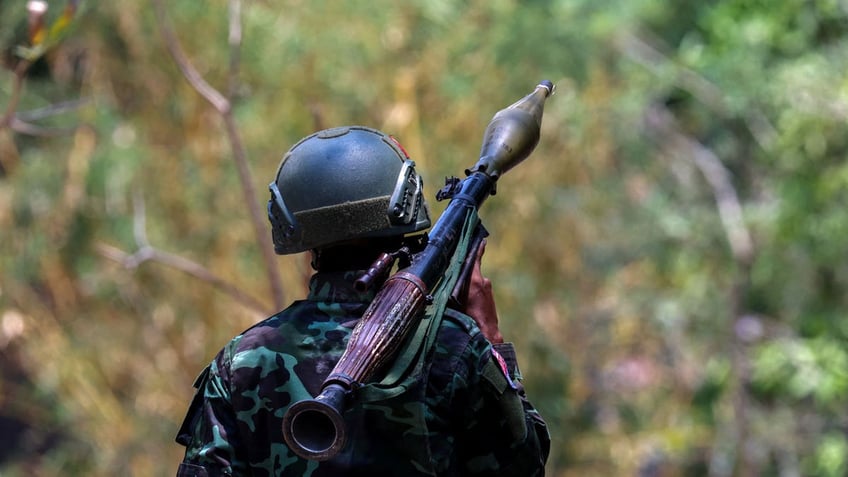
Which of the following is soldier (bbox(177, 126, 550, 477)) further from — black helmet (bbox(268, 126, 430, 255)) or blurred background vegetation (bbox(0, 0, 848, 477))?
blurred background vegetation (bbox(0, 0, 848, 477))

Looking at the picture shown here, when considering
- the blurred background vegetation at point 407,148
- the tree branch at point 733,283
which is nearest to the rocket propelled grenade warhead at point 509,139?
the blurred background vegetation at point 407,148

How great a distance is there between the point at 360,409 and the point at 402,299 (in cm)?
21

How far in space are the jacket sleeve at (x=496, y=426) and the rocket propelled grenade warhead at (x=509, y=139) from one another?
16.0 inches

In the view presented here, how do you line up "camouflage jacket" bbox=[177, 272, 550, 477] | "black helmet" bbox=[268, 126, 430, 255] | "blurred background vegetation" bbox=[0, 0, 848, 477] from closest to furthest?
1. "camouflage jacket" bbox=[177, 272, 550, 477]
2. "black helmet" bbox=[268, 126, 430, 255]
3. "blurred background vegetation" bbox=[0, 0, 848, 477]

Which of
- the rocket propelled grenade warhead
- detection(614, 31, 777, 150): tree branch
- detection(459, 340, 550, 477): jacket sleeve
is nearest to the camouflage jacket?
detection(459, 340, 550, 477): jacket sleeve

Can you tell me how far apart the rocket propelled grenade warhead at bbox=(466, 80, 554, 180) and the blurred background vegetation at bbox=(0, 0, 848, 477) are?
217cm

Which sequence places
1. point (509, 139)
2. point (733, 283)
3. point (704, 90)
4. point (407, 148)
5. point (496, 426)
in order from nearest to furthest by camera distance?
1. point (496, 426)
2. point (509, 139)
3. point (407, 148)
4. point (704, 90)
5. point (733, 283)

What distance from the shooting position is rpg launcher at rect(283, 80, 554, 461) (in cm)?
191

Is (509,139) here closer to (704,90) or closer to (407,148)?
(407,148)

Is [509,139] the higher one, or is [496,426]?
[509,139]

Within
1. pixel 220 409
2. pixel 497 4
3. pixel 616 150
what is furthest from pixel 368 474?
pixel 616 150

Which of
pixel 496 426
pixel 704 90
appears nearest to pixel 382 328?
pixel 496 426

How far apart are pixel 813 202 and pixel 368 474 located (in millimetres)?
6644

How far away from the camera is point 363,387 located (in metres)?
2.11
